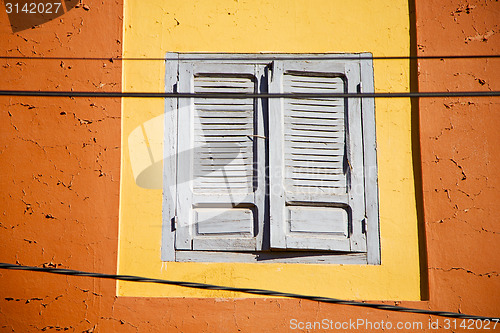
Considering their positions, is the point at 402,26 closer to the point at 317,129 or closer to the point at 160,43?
the point at 317,129

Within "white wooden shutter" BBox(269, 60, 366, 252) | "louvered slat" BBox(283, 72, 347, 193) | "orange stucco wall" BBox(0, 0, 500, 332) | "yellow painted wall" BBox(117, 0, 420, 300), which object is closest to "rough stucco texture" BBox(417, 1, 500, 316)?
"orange stucco wall" BBox(0, 0, 500, 332)

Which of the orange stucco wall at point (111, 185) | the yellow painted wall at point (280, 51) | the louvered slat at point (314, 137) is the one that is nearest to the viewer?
the orange stucco wall at point (111, 185)

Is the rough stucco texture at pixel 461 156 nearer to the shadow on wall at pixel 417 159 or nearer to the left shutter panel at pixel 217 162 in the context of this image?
the shadow on wall at pixel 417 159

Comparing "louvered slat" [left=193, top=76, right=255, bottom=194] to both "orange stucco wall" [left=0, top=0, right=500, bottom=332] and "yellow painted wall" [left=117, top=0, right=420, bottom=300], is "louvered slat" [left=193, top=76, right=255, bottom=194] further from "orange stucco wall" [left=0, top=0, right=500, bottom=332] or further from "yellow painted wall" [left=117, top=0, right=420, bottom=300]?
"orange stucco wall" [left=0, top=0, right=500, bottom=332]

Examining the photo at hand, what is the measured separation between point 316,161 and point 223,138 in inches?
27.7

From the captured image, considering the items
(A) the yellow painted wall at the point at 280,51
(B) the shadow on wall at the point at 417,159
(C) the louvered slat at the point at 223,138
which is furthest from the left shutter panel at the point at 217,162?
(B) the shadow on wall at the point at 417,159

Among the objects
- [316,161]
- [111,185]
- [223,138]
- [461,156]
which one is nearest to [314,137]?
[316,161]

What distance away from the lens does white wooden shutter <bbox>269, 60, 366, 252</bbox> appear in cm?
400

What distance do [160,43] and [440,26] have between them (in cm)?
213

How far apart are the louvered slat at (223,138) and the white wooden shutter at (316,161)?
0.19 m

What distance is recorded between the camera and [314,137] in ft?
13.7

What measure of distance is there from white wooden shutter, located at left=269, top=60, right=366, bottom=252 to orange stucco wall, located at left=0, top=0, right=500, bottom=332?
455 mm

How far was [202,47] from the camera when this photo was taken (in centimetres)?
429

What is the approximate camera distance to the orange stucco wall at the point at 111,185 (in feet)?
12.5
